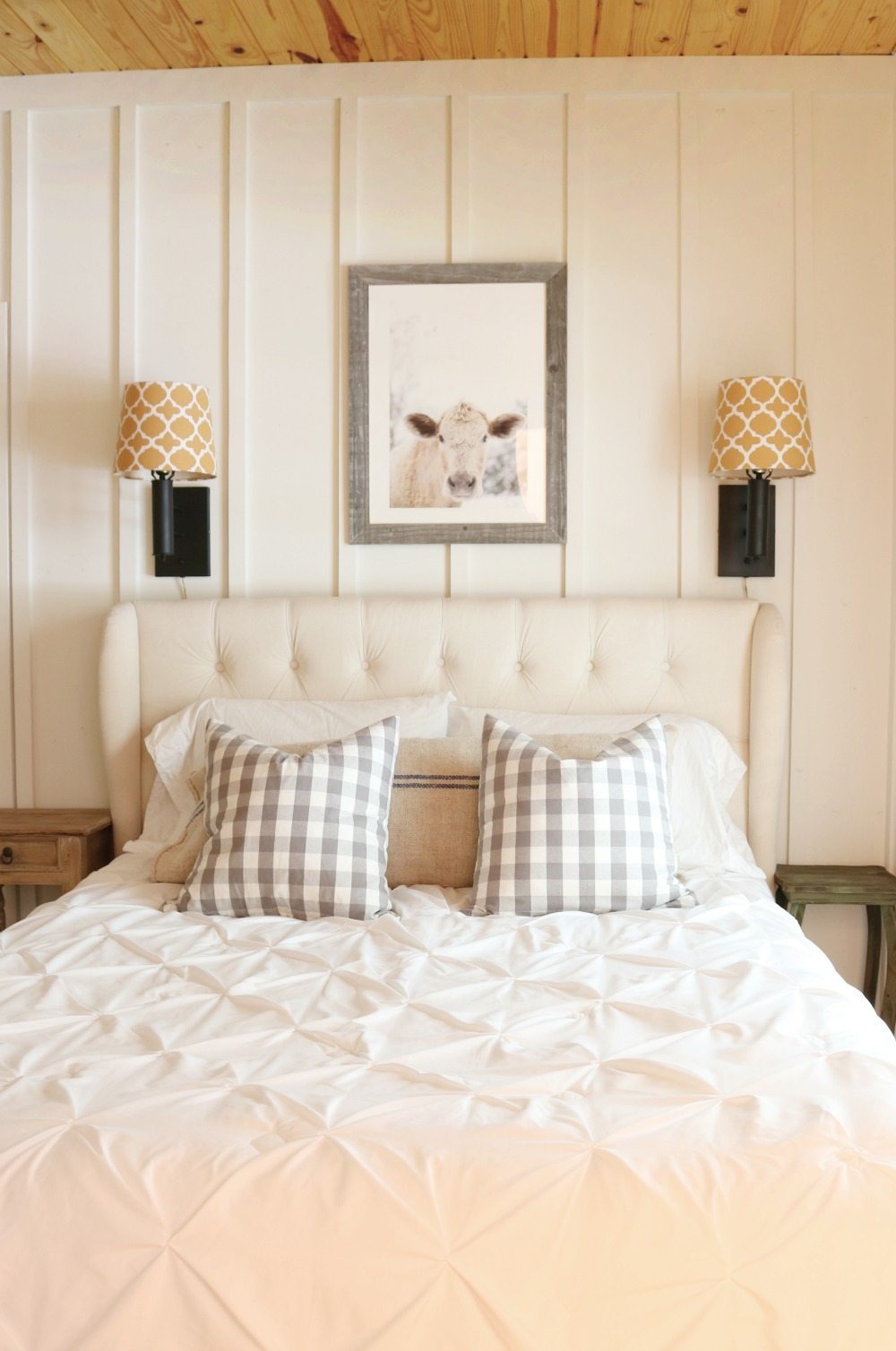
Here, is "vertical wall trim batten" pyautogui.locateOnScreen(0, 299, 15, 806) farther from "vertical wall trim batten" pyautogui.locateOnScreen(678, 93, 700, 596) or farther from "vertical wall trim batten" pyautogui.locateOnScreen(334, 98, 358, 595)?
"vertical wall trim batten" pyautogui.locateOnScreen(678, 93, 700, 596)

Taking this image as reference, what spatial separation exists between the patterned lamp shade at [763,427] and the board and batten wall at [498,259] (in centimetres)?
18

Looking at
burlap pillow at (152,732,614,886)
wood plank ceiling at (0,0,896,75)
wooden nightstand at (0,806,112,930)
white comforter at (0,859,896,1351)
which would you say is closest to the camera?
white comforter at (0,859,896,1351)

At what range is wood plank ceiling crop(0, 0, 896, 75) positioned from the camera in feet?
8.45

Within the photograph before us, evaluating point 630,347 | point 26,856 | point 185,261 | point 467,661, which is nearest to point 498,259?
point 630,347

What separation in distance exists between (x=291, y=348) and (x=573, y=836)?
1.57 m

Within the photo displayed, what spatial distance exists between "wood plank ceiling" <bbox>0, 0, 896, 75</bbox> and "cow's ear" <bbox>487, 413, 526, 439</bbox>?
0.93 m

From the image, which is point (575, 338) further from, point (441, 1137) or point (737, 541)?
point (441, 1137)

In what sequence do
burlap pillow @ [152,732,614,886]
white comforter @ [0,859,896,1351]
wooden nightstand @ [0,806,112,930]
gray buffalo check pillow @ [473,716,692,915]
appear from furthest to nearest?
1. wooden nightstand @ [0,806,112,930]
2. burlap pillow @ [152,732,614,886]
3. gray buffalo check pillow @ [473,716,692,915]
4. white comforter @ [0,859,896,1351]

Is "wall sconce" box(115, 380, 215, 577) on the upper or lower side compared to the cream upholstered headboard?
upper

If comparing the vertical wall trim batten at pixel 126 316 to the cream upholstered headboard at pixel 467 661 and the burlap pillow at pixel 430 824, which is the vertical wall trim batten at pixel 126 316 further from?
the burlap pillow at pixel 430 824

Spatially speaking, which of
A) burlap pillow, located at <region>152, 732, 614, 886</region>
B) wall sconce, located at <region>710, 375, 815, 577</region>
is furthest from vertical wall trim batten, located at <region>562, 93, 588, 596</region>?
burlap pillow, located at <region>152, 732, 614, 886</region>

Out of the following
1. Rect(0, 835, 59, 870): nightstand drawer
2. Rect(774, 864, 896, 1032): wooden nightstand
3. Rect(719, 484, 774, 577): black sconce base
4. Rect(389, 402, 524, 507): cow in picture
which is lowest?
Rect(774, 864, 896, 1032): wooden nightstand

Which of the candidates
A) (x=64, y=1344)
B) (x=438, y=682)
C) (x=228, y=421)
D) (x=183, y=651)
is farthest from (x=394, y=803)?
(x=64, y=1344)

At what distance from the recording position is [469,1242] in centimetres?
114
